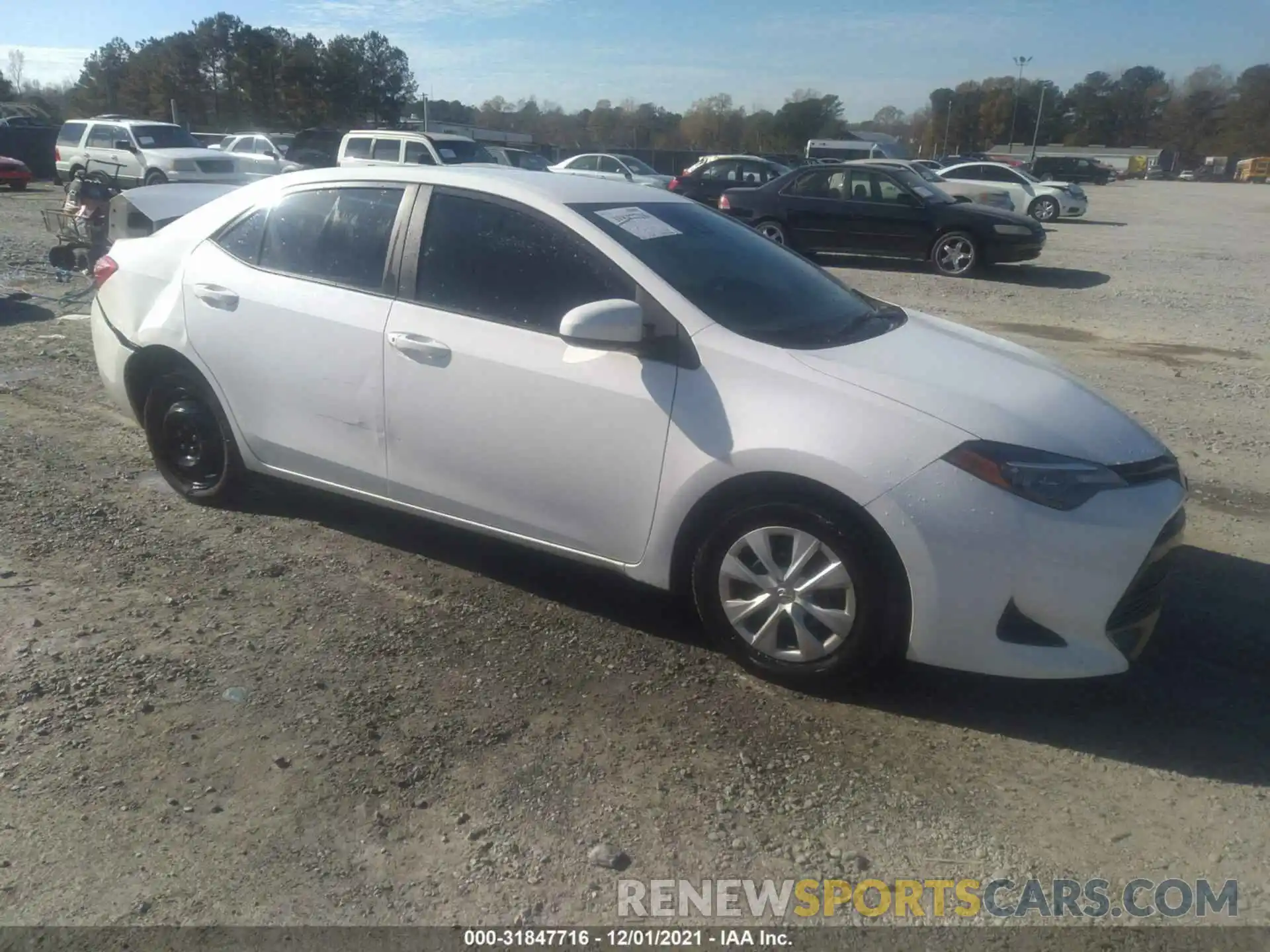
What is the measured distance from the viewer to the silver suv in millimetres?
21516

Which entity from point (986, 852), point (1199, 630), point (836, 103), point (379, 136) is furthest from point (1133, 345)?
point (836, 103)

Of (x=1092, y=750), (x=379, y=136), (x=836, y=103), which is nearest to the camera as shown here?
(x=1092, y=750)

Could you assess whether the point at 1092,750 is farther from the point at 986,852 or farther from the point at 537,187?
the point at 537,187

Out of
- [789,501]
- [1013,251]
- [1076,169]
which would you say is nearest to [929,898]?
[789,501]

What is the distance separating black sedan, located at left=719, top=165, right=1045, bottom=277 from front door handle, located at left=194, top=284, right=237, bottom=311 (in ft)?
40.1

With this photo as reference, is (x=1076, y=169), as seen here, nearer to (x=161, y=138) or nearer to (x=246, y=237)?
(x=161, y=138)

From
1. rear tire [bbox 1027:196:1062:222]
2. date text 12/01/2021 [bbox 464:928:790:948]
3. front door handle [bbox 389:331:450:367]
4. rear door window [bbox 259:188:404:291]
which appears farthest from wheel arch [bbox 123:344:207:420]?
rear tire [bbox 1027:196:1062:222]

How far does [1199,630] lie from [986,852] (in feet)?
5.87

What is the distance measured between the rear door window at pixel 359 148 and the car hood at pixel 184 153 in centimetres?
348

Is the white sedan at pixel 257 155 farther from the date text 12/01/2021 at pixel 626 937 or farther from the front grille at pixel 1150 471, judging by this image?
the date text 12/01/2021 at pixel 626 937

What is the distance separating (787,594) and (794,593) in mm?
25

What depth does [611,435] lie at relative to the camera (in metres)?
3.51

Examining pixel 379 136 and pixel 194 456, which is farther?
pixel 379 136

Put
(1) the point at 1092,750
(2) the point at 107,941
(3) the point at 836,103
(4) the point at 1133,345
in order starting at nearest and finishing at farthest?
(2) the point at 107,941, (1) the point at 1092,750, (4) the point at 1133,345, (3) the point at 836,103
